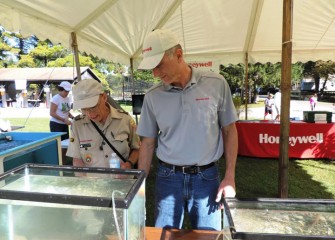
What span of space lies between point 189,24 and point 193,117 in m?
4.07

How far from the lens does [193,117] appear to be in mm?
1437

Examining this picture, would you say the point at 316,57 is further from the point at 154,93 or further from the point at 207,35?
the point at 154,93

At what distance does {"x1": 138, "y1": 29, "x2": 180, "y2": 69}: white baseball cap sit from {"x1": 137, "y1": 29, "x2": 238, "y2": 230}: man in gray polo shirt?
75mm

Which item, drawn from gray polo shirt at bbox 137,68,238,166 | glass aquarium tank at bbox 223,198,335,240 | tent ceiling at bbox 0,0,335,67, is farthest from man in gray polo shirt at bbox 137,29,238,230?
tent ceiling at bbox 0,0,335,67

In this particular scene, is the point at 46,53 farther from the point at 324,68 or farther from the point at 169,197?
the point at 169,197

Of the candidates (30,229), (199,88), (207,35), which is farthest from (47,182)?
(207,35)

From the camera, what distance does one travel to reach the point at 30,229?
79cm

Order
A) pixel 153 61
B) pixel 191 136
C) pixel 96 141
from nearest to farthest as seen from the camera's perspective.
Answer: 1. pixel 153 61
2. pixel 191 136
3. pixel 96 141

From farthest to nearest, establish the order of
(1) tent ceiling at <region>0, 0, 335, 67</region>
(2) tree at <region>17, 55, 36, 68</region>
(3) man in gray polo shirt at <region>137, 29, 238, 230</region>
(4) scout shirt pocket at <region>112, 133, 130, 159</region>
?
(2) tree at <region>17, 55, 36, 68</region> < (1) tent ceiling at <region>0, 0, 335, 67</region> < (4) scout shirt pocket at <region>112, 133, 130, 159</region> < (3) man in gray polo shirt at <region>137, 29, 238, 230</region>

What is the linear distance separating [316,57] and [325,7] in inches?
96.2

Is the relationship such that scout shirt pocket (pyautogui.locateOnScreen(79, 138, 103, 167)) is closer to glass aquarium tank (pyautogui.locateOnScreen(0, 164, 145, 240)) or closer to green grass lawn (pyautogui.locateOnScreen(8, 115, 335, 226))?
glass aquarium tank (pyautogui.locateOnScreen(0, 164, 145, 240))

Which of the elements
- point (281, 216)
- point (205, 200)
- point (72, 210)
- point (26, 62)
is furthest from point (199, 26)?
point (26, 62)

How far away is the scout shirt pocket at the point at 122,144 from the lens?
1663mm

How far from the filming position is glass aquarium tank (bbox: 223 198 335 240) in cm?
78
